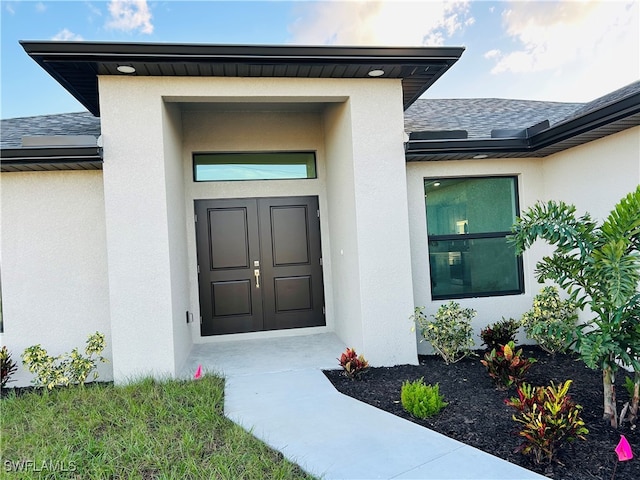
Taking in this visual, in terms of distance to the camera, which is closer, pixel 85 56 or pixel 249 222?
pixel 85 56

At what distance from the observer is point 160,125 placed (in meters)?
4.65

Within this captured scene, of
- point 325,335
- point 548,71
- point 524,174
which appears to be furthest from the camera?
point 548,71

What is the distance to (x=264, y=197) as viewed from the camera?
661 centimetres

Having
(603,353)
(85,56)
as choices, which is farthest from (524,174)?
(85,56)

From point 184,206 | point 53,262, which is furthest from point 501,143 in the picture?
point 53,262

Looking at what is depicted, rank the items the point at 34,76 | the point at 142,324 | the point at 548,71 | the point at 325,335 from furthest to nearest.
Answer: the point at 548,71 < the point at 34,76 < the point at 325,335 < the point at 142,324

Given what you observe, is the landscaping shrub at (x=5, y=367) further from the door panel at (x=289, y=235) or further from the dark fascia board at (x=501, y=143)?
the dark fascia board at (x=501, y=143)

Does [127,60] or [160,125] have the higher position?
[127,60]

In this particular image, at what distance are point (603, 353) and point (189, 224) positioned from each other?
5.74m

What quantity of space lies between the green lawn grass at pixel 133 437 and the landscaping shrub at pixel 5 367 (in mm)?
608

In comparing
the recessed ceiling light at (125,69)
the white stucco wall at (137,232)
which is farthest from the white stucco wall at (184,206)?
the recessed ceiling light at (125,69)

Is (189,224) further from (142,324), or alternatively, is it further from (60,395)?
(60,395)

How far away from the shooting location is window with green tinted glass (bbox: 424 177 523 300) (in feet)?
19.6

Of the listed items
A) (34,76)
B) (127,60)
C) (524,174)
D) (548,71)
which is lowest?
(524,174)
